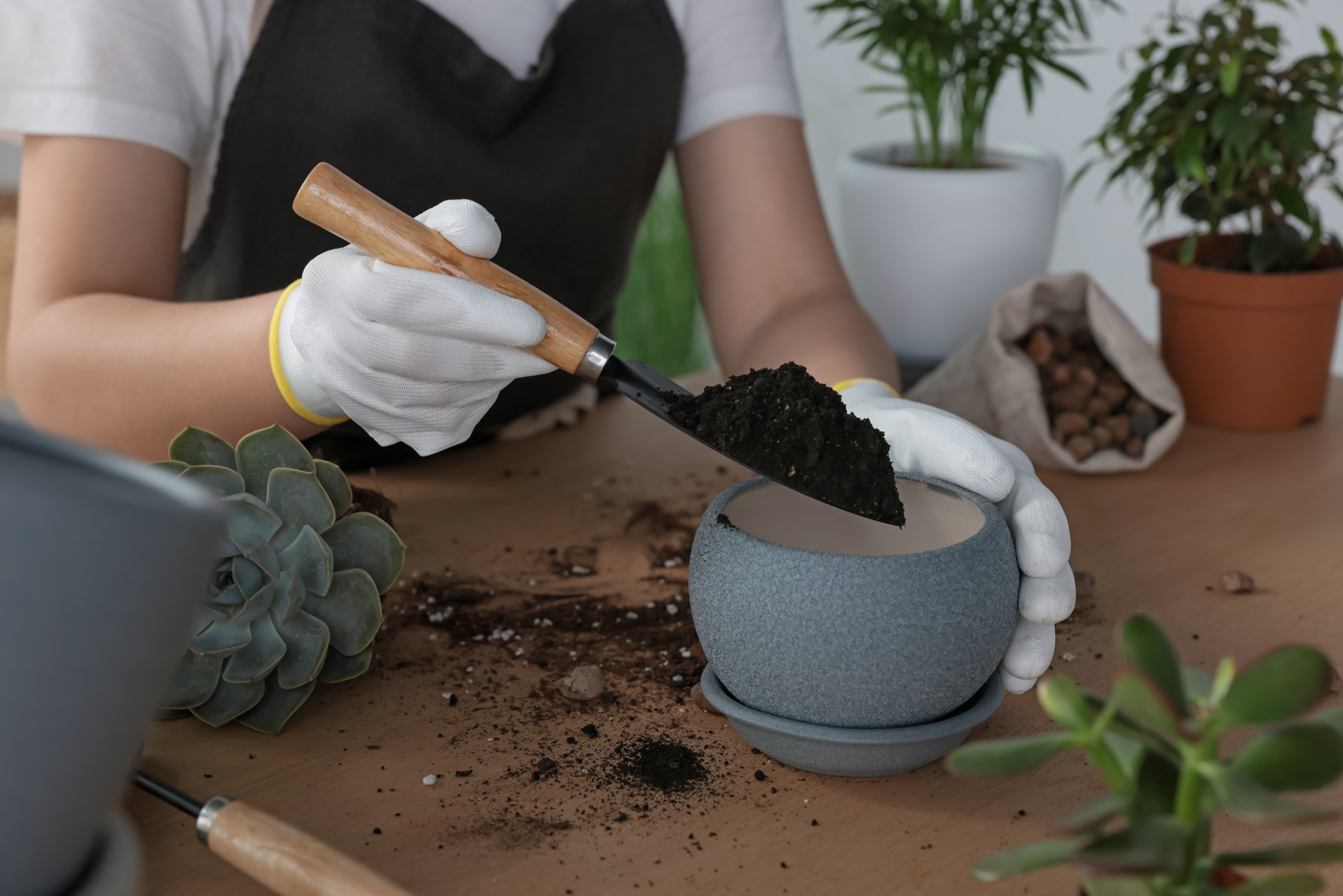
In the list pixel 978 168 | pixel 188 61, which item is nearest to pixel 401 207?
pixel 188 61

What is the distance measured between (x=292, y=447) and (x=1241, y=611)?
68cm

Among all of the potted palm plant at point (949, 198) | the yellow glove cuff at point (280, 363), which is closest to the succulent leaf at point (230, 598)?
the yellow glove cuff at point (280, 363)

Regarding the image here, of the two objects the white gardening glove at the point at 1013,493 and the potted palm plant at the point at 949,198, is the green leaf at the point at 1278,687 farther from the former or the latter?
the potted palm plant at the point at 949,198

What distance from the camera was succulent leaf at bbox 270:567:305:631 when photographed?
2.14 ft

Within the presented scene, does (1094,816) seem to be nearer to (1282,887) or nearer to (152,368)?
(1282,887)

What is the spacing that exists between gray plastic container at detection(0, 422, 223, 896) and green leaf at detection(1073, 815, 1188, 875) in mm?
264

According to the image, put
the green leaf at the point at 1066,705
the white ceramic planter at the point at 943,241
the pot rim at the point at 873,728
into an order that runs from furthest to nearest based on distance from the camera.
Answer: the white ceramic planter at the point at 943,241 < the pot rim at the point at 873,728 < the green leaf at the point at 1066,705

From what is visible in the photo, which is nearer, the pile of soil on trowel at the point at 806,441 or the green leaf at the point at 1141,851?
the green leaf at the point at 1141,851

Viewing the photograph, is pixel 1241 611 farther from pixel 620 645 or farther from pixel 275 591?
pixel 275 591

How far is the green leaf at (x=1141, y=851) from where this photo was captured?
33cm

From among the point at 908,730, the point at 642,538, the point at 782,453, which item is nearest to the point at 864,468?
the point at 782,453

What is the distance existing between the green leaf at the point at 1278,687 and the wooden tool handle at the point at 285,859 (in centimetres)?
34

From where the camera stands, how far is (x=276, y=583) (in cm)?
66

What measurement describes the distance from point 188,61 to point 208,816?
744 mm
